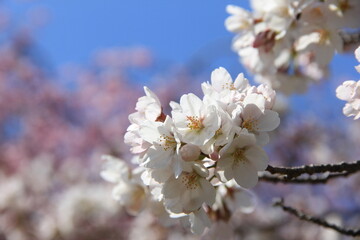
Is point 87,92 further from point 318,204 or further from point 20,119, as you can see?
point 318,204

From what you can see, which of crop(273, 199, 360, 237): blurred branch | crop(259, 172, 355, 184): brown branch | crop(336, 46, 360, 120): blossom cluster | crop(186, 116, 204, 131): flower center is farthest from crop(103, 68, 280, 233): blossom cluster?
crop(273, 199, 360, 237): blurred branch

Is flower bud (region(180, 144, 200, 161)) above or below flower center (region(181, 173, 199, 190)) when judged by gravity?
above

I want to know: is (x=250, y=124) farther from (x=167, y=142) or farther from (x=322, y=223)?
(x=322, y=223)

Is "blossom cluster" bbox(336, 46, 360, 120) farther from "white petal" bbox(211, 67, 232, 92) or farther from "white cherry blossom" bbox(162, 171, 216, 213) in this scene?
"white cherry blossom" bbox(162, 171, 216, 213)

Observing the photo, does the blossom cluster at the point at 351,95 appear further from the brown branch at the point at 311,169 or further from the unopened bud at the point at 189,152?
the unopened bud at the point at 189,152

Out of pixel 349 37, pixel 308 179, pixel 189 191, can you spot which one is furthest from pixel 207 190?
pixel 349 37

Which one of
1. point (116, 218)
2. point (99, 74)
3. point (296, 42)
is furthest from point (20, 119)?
point (296, 42)
